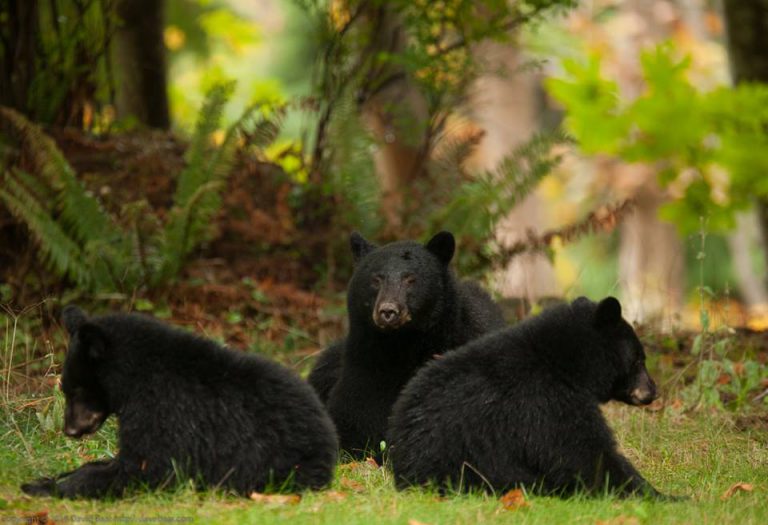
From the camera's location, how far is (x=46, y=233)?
33.5 feet

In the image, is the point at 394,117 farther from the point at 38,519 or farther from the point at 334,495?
the point at 38,519

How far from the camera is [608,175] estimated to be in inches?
1142

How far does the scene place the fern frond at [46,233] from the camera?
10.1 m

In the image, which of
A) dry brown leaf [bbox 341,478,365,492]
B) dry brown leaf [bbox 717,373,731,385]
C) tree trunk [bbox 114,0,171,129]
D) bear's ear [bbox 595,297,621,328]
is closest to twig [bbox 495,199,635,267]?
dry brown leaf [bbox 717,373,731,385]

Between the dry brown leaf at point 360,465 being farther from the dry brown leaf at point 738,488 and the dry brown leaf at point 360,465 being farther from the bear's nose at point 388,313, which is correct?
the dry brown leaf at point 738,488

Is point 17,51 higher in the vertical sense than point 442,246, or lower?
higher

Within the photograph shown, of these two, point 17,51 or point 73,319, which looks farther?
point 17,51

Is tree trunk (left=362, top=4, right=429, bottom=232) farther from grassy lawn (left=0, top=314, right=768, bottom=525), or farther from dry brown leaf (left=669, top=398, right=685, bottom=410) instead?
grassy lawn (left=0, top=314, right=768, bottom=525)

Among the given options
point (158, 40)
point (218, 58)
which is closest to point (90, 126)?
point (158, 40)

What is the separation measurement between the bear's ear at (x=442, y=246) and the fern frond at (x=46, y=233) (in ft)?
13.0

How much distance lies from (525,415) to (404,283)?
1.63 metres

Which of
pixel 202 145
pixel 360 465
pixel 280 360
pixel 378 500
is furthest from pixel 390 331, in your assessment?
pixel 202 145

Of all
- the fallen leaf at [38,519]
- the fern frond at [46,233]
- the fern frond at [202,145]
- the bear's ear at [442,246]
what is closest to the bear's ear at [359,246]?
the bear's ear at [442,246]

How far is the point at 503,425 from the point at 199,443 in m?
1.60
